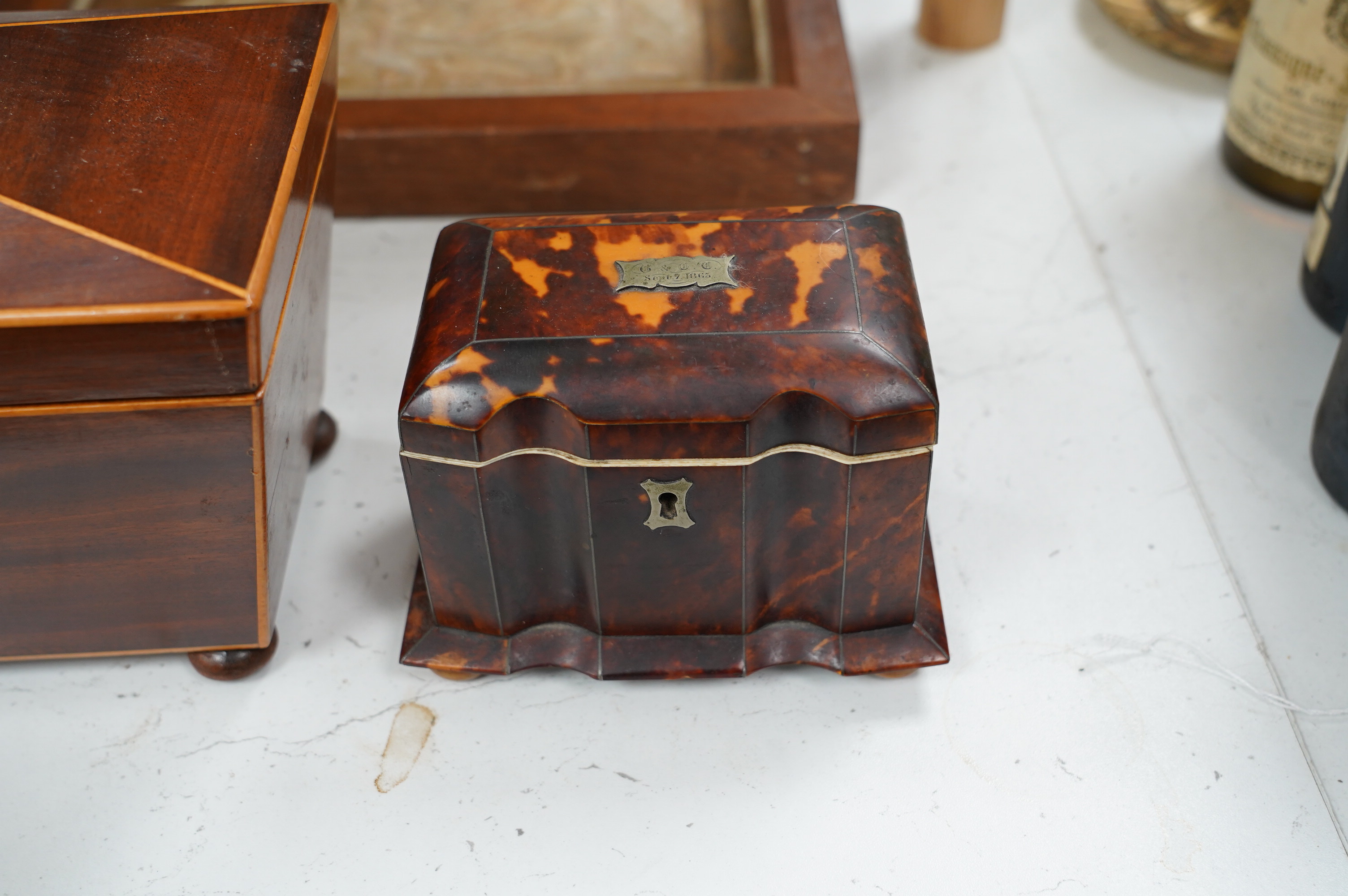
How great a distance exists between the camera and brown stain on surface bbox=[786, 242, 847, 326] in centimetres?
100

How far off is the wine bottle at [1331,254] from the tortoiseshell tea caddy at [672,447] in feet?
1.98

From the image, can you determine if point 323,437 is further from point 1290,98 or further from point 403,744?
point 1290,98

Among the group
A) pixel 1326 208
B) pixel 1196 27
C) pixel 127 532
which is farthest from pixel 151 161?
pixel 1196 27

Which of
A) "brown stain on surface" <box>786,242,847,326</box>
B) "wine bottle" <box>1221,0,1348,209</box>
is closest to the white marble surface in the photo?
"wine bottle" <box>1221,0,1348,209</box>

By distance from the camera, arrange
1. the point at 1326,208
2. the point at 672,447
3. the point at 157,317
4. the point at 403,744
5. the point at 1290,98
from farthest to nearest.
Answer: the point at 1290,98 < the point at 1326,208 < the point at 403,744 < the point at 672,447 < the point at 157,317

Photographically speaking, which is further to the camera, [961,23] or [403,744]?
[961,23]

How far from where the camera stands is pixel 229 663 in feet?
3.65

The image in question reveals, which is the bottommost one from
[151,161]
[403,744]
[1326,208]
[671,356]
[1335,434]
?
[403,744]

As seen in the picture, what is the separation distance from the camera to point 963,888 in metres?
0.99

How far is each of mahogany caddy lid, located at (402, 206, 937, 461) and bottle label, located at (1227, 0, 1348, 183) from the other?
77 centimetres

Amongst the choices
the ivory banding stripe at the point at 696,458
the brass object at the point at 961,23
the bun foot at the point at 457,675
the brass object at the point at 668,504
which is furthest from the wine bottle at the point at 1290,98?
the bun foot at the point at 457,675

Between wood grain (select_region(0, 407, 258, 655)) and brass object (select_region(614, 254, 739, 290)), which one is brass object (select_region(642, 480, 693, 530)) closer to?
brass object (select_region(614, 254, 739, 290))

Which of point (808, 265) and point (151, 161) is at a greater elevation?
point (151, 161)

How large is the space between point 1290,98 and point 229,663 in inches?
53.7
